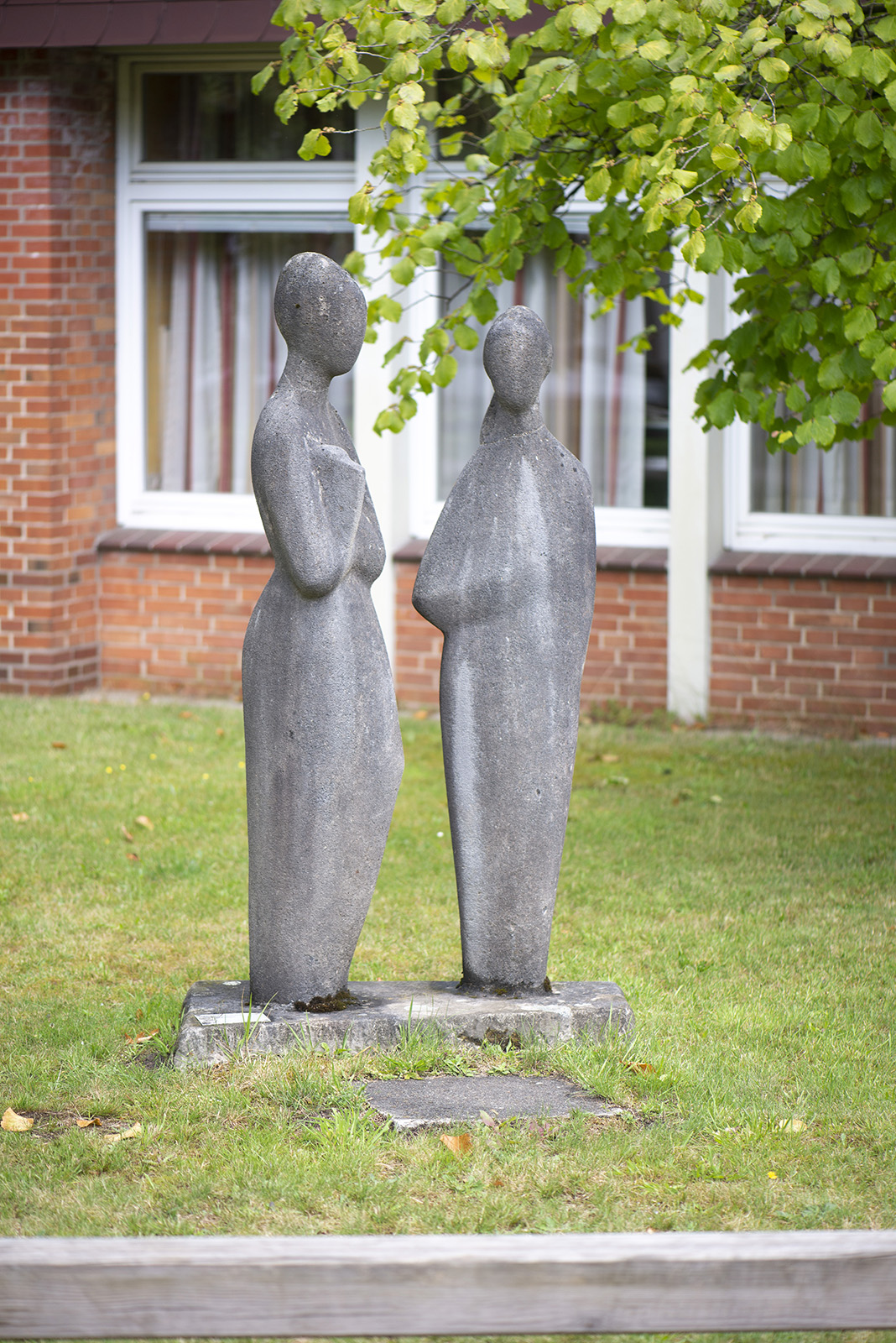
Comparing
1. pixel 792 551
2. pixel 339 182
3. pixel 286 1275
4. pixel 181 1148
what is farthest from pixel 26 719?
pixel 286 1275

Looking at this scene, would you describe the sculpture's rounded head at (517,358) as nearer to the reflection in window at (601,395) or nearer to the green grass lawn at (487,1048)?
the green grass lawn at (487,1048)

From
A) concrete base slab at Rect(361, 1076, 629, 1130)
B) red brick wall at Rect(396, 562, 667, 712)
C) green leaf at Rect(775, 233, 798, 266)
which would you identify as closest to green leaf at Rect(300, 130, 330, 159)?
green leaf at Rect(775, 233, 798, 266)

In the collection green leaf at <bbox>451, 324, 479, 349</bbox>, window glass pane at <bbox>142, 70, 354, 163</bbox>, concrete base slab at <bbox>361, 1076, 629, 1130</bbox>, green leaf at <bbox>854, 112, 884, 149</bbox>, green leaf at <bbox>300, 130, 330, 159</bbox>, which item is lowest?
concrete base slab at <bbox>361, 1076, 629, 1130</bbox>

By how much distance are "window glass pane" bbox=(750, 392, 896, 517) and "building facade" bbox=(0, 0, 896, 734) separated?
1 cm

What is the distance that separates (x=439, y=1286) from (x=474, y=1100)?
200 centimetres

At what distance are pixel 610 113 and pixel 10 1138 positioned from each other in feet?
11.5

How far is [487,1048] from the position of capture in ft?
13.8

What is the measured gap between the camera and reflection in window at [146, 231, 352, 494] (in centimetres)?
1025

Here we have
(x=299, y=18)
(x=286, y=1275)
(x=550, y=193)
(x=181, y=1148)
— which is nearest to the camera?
(x=286, y=1275)

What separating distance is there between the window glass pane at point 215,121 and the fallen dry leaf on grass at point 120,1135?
7.27 metres

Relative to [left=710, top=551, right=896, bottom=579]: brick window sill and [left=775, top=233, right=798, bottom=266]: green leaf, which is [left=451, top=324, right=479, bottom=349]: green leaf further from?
[left=710, top=551, right=896, bottom=579]: brick window sill

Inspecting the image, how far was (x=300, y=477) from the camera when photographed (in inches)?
159

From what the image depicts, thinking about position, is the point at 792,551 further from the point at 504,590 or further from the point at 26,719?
the point at 504,590

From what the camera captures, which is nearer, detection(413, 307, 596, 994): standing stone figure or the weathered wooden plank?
the weathered wooden plank
